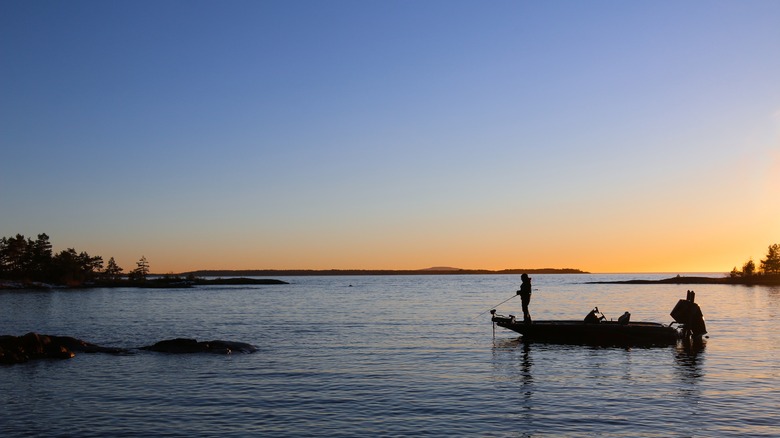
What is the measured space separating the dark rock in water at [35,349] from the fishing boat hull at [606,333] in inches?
873

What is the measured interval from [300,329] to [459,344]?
44.8 ft

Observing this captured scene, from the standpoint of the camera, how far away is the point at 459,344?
3459 centimetres

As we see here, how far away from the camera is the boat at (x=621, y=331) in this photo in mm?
34469

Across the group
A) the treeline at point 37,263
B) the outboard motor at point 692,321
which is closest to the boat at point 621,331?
the outboard motor at point 692,321

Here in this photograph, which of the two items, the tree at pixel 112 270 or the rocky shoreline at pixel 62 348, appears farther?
the tree at pixel 112 270

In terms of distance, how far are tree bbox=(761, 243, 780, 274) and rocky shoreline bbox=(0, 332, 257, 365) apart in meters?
177

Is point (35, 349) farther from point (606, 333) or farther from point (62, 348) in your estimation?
point (606, 333)

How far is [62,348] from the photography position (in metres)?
30.2

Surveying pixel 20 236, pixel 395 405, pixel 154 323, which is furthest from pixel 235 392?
pixel 20 236

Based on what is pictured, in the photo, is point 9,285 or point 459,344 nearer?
point 459,344

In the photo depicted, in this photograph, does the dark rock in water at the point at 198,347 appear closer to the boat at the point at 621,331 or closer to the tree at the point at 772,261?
the boat at the point at 621,331

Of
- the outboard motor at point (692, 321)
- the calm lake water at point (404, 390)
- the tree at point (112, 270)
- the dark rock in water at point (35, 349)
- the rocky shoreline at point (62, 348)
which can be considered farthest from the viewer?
the tree at point (112, 270)

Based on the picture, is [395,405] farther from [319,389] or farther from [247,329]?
[247,329]

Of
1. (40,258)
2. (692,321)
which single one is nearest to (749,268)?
(692,321)
